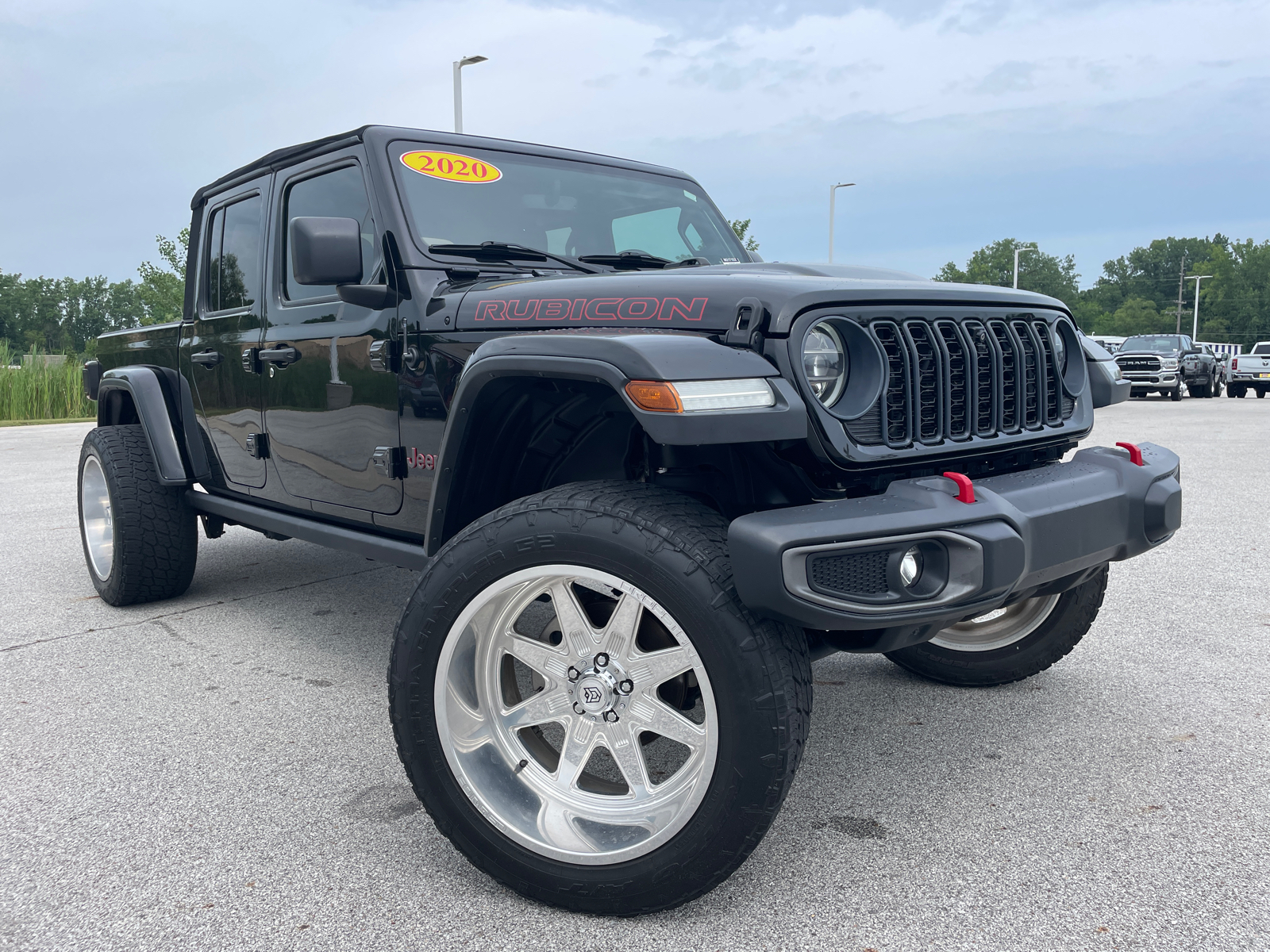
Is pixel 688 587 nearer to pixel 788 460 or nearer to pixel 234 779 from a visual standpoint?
pixel 788 460

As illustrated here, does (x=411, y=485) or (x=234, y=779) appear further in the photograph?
(x=411, y=485)

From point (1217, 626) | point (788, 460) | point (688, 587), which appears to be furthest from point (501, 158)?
point (1217, 626)

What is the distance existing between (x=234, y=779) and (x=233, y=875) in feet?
1.86

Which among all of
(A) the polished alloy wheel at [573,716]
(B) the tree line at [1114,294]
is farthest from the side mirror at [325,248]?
(B) the tree line at [1114,294]

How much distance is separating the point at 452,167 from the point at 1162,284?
142147mm

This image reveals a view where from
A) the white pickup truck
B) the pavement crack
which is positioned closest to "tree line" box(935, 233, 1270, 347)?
the white pickup truck

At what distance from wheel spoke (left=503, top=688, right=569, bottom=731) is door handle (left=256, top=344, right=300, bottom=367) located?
1787mm

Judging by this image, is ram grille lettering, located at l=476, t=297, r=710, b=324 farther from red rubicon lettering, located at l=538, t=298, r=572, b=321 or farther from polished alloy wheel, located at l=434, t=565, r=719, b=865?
polished alloy wheel, located at l=434, t=565, r=719, b=865

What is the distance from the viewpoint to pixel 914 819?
2.58m

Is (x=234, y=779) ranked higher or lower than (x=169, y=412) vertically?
lower

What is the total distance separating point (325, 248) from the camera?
283 centimetres

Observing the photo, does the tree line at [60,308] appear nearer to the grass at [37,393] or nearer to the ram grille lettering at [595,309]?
the grass at [37,393]

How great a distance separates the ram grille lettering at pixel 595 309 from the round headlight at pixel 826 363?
0.85 ft

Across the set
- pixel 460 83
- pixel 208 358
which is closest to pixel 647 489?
pixel 208 358
